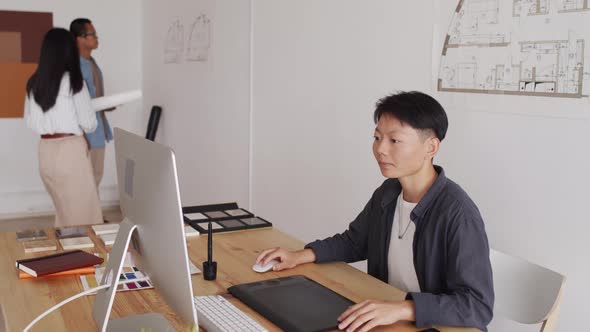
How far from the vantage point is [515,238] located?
97.3 inches

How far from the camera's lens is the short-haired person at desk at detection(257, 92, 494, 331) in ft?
5.24

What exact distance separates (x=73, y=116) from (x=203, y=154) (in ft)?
4.25

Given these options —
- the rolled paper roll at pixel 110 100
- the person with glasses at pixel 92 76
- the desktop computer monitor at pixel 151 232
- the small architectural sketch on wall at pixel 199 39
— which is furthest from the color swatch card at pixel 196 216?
the person with glasses at pixel 92 76

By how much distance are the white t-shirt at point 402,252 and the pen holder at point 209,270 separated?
533 mm

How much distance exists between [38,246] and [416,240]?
1.26 m

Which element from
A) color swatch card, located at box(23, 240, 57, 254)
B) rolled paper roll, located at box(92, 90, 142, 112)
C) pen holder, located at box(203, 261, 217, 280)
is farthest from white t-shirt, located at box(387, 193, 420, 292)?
rolled paper roll, located at box(92, 90, 142, 112)

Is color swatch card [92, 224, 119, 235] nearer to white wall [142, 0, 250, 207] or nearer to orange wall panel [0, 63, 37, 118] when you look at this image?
white wall [142, 0, 250, 207]

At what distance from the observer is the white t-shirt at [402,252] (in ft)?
6.41

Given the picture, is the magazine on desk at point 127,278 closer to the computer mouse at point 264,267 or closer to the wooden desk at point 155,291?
the wooden desk at point 155,291

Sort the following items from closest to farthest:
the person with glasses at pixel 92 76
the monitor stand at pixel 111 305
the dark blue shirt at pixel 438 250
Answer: the monitor stand at pixel 111 305
the dark blue shirt at pixel 438 250
the person with glasses at pixel 92 76

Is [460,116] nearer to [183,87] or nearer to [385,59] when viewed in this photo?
[385,59]

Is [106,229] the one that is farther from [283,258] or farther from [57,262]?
[283,258]

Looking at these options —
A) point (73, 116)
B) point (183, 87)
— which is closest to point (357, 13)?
point (73, 116)

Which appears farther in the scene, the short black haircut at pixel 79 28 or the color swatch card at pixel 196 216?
the short black haircut at pixel 79 28
